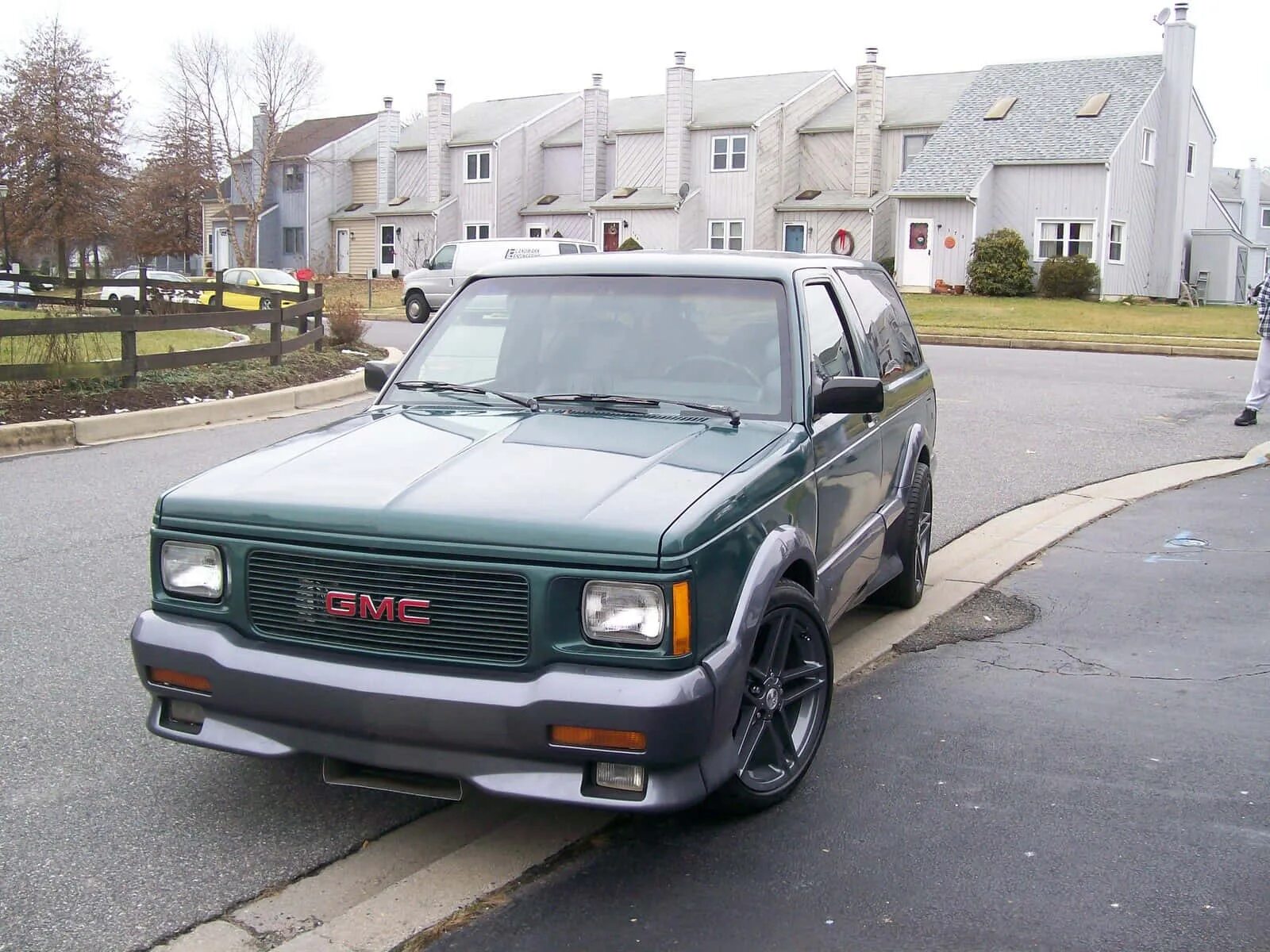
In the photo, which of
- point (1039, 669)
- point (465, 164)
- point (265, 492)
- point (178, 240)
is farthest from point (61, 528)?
point (178, 240)

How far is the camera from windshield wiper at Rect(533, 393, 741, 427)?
4664 millimetres

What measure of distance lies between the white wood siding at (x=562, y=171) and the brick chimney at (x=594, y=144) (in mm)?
1621

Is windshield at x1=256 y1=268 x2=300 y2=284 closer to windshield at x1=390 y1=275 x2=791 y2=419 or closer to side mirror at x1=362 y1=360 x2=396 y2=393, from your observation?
side mirror at x1=362 y1=360 x2=396 y2=393

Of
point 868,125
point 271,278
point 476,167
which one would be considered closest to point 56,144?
point 271,278

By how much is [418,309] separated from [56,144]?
42.7 feet

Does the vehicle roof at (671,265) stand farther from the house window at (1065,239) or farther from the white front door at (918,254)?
the white front door at (918,254)

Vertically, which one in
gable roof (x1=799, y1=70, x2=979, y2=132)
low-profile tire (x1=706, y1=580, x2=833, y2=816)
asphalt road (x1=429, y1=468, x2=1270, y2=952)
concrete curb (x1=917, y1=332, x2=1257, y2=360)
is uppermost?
gable roof (x1=799, y1=70, x2=979, y2=132)

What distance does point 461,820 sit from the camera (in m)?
4.18

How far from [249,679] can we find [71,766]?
1178mm

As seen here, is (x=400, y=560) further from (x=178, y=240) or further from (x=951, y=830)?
(x=178, y=240)

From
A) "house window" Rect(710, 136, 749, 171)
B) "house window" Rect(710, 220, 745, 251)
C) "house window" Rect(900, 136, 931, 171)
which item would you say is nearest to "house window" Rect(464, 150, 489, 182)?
"house window" Rect(710, 136, 749, 171)

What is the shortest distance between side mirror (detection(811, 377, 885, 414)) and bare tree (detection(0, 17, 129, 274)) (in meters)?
37.6

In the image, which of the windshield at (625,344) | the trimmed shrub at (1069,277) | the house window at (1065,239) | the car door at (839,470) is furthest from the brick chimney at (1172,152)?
the windshield at (625,344)

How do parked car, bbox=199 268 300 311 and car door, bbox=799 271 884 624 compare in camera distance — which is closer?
car door, bbox=799 271 884 624
